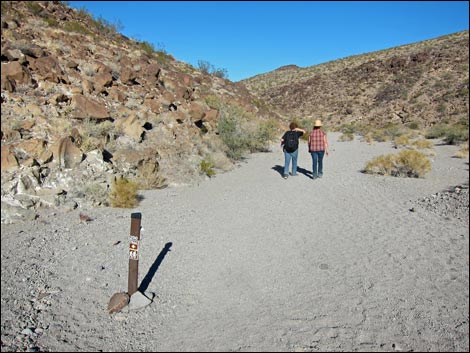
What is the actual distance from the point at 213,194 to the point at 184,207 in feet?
4.87

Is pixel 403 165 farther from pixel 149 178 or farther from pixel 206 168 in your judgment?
pixel 149 178

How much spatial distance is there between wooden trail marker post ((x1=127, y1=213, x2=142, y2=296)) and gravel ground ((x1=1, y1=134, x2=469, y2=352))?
338 millimetres

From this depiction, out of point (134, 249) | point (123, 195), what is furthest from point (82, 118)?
point (134, 249)

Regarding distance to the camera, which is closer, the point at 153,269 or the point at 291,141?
the point at 153,269

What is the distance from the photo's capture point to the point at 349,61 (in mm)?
59344

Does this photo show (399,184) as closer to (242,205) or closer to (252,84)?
(242,205)

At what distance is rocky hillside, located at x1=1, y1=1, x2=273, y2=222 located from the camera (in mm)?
8000

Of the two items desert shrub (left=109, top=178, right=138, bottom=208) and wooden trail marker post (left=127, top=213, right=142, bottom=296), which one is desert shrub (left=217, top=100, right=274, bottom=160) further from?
wooden trail marker post (left=127, top=213, right=142, bottom=296)

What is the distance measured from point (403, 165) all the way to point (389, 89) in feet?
115

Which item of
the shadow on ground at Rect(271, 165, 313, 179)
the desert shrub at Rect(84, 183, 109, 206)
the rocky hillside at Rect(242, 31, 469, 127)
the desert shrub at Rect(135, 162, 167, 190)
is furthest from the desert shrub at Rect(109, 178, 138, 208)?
the rocky hillside at Rect(242, 31, 469, 127)

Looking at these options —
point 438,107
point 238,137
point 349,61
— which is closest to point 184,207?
point 238,137

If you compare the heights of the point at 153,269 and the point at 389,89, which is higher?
the point at 389,89

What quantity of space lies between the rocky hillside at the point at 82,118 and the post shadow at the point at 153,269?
2.79m

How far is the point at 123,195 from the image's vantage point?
26.5 ft
